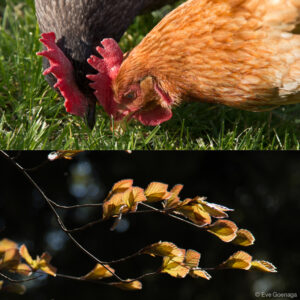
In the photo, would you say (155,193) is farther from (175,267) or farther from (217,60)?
(217,60)

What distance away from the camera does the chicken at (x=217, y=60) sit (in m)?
1.92

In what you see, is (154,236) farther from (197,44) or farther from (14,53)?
(14,53)

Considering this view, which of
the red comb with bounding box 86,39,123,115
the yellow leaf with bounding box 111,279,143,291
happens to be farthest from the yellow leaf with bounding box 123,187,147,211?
the red comb with bounding box 86,39,123,115

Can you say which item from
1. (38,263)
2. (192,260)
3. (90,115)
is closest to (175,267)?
(192,260)

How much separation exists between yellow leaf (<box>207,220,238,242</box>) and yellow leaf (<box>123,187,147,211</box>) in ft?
0.62

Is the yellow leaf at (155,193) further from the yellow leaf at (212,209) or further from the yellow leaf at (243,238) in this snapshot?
the yellow leaf at (243,238)

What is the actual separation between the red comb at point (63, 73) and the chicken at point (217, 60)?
109mm

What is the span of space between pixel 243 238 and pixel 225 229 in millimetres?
67

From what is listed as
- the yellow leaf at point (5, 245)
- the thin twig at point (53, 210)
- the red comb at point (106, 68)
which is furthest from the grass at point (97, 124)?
the yellow leaf at point (5, 245)

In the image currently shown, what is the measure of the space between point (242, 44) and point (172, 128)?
0.77 m

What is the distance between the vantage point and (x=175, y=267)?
3.80ft

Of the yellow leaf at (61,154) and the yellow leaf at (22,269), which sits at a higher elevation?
the yellow leaf at (61,154)

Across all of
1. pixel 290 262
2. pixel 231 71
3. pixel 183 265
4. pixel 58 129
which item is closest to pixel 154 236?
pixel 183 265

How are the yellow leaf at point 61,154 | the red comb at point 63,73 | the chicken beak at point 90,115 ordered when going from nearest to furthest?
the yellow leaf at point 61,154
the red comb at point 63,73
the chicken beak at point 90,115
